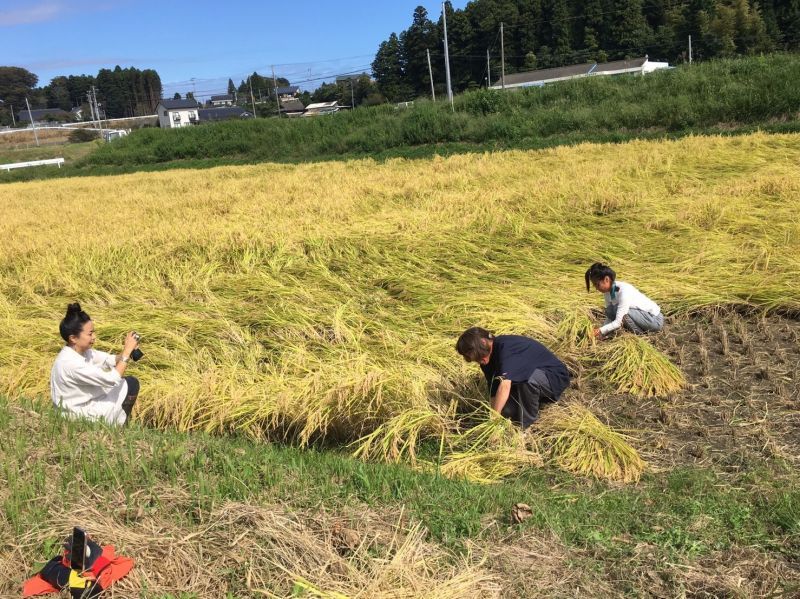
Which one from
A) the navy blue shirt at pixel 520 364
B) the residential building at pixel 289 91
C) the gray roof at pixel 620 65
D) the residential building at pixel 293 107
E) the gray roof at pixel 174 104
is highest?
the residential building at pixel 289 91

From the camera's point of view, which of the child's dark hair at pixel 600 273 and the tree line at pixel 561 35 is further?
the tree line at pixel 561 35

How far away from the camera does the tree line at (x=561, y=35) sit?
52.2 m

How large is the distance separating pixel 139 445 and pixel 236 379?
52.0 inches

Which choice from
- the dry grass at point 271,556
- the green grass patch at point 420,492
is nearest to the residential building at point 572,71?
the green grass patch at point 420,492

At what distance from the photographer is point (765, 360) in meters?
4.46

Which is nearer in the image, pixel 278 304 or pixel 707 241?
pixel 278 304

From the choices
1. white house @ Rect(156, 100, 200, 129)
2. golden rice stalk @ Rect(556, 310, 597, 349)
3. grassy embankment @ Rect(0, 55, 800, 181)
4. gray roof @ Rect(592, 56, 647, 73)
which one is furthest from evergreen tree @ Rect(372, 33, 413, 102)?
golden rice stalk @ Rect(556, 310, 597, 349)

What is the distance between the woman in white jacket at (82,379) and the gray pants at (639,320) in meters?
3.80

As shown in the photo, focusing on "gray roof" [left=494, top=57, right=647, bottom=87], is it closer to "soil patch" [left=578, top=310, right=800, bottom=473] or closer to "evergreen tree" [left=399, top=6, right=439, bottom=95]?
"evergreen tree" [left=399, top=6, right=439, bottom=95]

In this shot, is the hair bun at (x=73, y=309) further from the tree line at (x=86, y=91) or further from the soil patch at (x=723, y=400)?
the tree line at (x=86, y=91)

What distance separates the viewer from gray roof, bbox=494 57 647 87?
60569 millimetres

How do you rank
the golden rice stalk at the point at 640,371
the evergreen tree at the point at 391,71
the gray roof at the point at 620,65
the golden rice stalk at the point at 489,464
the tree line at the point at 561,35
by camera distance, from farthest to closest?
the evergreen tree at the point at 391,71
the gray roof at the point at 620,65
the tree line at the point at 561,35
the golden rice stalk at the point at 640,371
the golden rice stalk at the point at 489,464

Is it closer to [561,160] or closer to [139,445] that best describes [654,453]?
[139,445]

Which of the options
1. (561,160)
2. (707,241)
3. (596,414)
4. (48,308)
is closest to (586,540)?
(596,414)
